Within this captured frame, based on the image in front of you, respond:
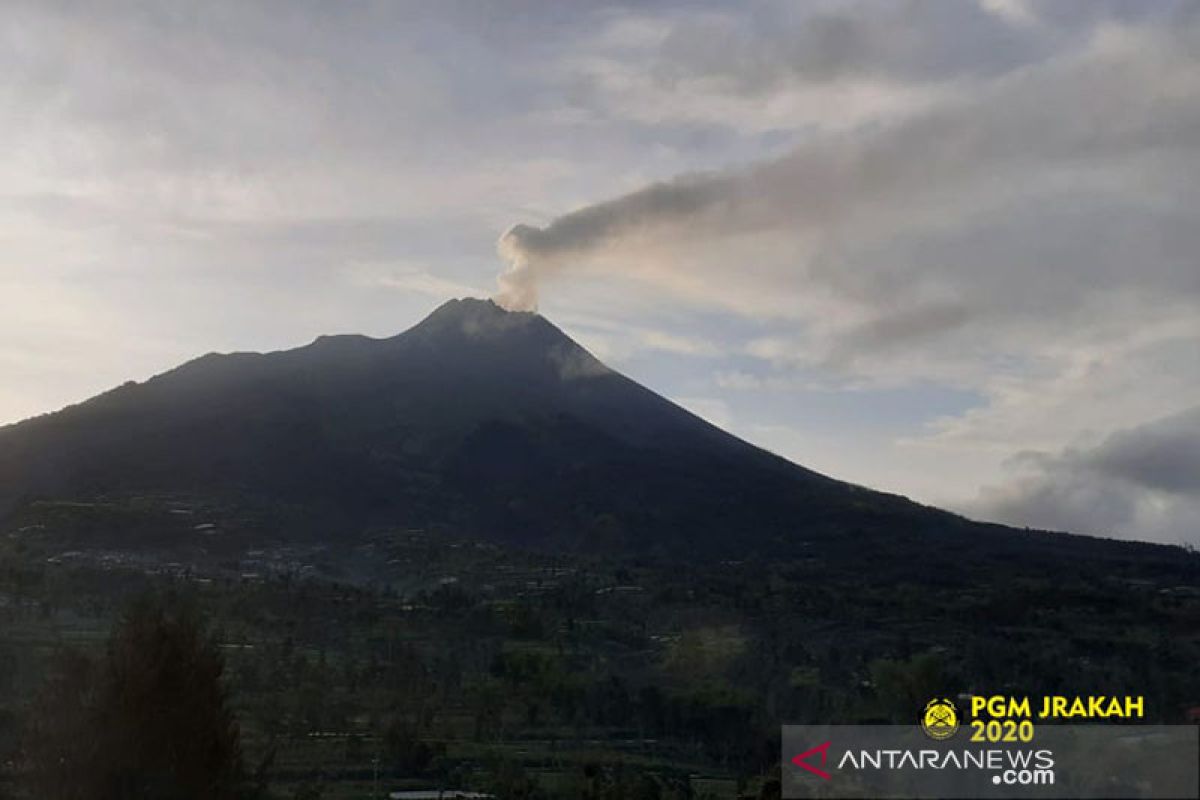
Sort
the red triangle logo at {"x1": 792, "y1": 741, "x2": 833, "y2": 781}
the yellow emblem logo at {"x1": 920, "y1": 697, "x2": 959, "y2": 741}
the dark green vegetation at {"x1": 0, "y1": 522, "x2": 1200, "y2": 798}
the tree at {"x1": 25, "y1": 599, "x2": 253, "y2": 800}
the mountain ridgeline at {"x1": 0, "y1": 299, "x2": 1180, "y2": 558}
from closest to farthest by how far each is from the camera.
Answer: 1. the yellow emblem logo at {"x1": 920, "y1": 697, "x2": 959, "y2": 741}
2. the red triangle logo at {"x1": 792, "y1": 741, "x2": 833, "y2": 781}
3. the tree at {"x1": 25, "y1": 599, "x2": 253, "y2": 800}
4. the dark green vegetation at {"x1": 0, "y1": 522, "x2": 1200, "y2": 798}
5. the mountain ridgeline at {"x1": 0, "y1": 299, "x2": 1180, "y2": 558}

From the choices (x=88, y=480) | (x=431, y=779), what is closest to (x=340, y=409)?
(x=88, y=480)

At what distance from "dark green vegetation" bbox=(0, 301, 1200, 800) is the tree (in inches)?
2.8

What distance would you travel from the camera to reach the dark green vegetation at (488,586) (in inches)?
1517

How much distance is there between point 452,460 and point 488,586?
49.8m

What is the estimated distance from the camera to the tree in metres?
21.3

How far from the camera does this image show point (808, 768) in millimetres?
13406

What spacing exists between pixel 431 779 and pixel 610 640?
2846 centimetres

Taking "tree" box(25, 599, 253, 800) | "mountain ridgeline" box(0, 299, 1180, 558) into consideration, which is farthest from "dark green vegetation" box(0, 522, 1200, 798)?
"mountain ridgeline" box(0, 299, 1180, 558)

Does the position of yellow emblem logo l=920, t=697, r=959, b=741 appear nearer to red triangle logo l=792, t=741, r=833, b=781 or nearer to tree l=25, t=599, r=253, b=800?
red triangle logo l=792, t=741, r=833, b=781

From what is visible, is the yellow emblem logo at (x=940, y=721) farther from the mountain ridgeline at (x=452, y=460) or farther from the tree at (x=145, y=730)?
the mountain ridgeline at (x=452, y=460)

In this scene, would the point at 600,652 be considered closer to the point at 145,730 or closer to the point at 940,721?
the point at 145,730

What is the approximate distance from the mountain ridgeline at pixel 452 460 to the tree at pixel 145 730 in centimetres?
8350

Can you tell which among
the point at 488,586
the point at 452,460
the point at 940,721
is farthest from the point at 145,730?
the point at 452,460

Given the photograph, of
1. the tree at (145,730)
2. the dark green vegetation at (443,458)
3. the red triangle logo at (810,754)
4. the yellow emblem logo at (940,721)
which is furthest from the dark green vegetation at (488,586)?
the yellow emblem logo at (940,721)
